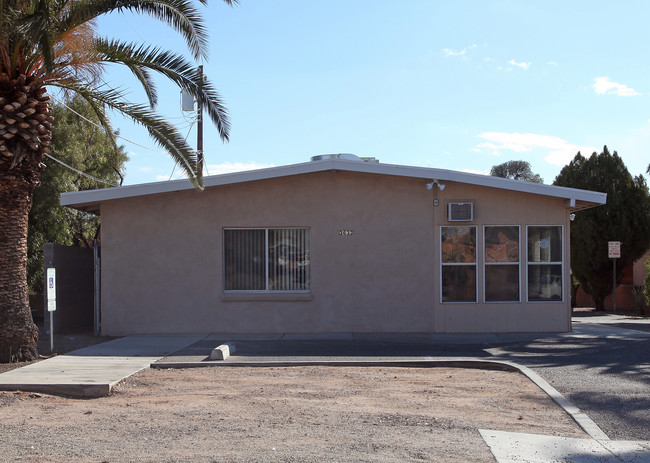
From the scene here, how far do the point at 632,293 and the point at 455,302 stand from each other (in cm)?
1406

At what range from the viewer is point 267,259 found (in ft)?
52.5

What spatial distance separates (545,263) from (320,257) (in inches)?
198

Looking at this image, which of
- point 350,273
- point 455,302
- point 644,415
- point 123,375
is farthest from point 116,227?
point 644,415

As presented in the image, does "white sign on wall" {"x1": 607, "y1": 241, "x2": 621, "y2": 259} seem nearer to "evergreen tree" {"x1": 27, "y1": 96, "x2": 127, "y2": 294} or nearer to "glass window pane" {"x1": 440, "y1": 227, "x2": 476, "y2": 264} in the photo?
"glass window pane" {"x1": 440, "y1": 227, "x2": 476, "y2": 264}

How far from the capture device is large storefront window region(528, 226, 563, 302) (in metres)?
15.8

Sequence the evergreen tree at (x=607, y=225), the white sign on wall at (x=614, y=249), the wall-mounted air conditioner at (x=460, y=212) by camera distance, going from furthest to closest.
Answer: the evergreen tree at (x=607, y=225) < the white sign on wall at (x=614, y=249) < the wall-mounted air conditioner at (x=460, y=212)

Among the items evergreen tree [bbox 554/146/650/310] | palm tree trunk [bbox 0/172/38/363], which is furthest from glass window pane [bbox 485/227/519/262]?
evergreen tree [bbox 554/146/650/310]

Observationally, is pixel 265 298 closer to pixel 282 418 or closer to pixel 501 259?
pixel 501 259

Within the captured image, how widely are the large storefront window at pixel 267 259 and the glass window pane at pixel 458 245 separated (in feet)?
10.1

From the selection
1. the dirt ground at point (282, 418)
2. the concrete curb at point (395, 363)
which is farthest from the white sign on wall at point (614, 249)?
the dirt ground at point (282, 418)

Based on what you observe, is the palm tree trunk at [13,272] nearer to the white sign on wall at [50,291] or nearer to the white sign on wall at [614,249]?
the white sign on wall at [50,291]

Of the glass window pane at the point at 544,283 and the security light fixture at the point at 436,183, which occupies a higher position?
the security light fixture at the point at 436,183

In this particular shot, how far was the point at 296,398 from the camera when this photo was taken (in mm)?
8695

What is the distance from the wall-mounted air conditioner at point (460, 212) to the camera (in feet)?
51.4
